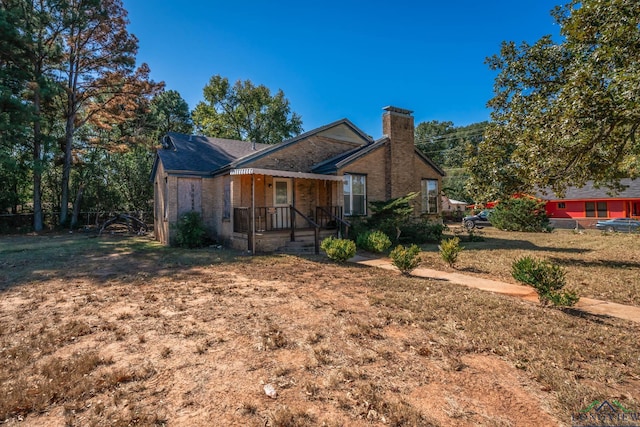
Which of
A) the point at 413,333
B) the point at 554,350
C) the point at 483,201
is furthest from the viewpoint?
the point at 483,201

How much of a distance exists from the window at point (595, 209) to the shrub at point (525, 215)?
12.3 metres

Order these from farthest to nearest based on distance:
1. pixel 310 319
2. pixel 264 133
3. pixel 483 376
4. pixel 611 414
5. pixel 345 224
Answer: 1. pixel 264 133
2. pixel 345 224
3. pixel 310 319
4. pixel 483 376
5. pixel 611 414

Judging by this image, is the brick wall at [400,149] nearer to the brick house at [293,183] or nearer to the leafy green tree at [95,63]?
the brick house at [293,183]

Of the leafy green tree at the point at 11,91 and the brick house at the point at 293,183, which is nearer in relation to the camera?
the brick house at the point at 293,183

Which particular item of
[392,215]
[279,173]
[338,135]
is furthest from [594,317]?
[338,135]

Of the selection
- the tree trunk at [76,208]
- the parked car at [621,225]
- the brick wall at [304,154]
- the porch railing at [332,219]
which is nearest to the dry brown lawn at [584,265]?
the porch railing at [332,219]

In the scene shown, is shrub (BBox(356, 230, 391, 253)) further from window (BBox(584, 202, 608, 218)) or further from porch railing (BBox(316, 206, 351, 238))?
window (BBox(584, 202, 608, 218))

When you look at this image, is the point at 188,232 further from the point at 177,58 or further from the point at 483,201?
the point at 483,201

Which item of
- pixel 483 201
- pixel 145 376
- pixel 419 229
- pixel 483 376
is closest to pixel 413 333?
pixel 483 376

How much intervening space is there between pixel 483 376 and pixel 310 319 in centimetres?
230

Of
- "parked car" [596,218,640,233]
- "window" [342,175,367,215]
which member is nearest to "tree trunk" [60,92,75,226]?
"window" [342,175,367,215]

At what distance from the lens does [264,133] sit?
3747cm

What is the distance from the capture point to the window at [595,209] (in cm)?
2694

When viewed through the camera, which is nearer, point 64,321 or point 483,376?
point 483,376
